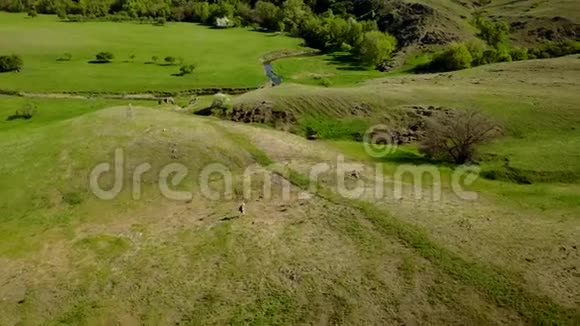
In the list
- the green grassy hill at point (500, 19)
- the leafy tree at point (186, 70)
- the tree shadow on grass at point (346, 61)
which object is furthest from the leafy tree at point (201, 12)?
the leafy tree at point (186, 70)

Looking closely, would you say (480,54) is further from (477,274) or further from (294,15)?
(477,274)

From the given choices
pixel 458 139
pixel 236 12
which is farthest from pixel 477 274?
pixel 236 12

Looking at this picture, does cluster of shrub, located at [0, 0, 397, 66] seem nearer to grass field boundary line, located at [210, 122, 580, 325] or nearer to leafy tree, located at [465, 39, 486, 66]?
leafy tree, located at [465, 39, 486, 66]

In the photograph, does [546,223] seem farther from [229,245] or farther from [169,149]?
[169,149]

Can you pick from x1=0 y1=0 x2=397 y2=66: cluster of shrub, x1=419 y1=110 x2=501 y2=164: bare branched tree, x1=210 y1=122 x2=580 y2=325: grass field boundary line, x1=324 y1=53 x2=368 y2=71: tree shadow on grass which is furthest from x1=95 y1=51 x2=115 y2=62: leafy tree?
x1=210 y1=122 x2=580 y2=325: grass field boundary line

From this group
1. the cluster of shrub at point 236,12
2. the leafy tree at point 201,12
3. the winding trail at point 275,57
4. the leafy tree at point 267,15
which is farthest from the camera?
the leafy tree at point 201,12

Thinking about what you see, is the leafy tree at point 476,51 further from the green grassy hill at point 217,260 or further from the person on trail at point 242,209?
the person on trail at point 242,209

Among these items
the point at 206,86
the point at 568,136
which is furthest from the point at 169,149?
the point at 206,86
